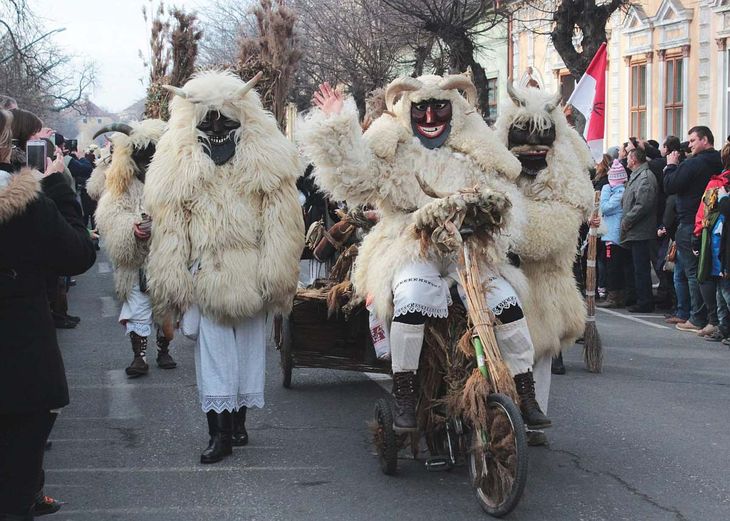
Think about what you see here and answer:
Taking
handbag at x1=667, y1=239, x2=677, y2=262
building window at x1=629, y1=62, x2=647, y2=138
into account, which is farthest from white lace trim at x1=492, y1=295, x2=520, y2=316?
building window at x1=629, y1=62, x2=647, y2=138

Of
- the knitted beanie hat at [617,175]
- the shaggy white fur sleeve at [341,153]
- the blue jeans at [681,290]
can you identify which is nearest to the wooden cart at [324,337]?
the shaggy white fur sleeve at [341,153]

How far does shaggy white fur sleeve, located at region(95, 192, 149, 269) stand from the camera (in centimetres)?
795

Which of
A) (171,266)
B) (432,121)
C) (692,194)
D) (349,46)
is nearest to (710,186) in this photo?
(692,194)

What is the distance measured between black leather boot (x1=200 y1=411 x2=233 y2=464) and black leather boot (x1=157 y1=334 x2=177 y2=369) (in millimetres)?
3142

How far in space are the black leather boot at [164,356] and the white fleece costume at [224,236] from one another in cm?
313

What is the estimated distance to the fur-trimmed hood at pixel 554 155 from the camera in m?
6.15

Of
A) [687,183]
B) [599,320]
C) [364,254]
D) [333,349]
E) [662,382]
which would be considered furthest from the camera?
[599,320]

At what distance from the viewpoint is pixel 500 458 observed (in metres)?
4.79

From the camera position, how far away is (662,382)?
848 centimetres

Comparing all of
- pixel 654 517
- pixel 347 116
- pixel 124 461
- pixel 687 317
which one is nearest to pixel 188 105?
pixel 347 116

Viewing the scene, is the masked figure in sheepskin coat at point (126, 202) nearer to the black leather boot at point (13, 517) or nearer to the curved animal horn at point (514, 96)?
the curved animal horn at point (514, 96)

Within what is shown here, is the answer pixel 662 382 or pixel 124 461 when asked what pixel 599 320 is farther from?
pixel 124 461

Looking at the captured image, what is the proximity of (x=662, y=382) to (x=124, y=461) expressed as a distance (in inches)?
180

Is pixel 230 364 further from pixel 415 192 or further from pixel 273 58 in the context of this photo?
pixel 273 58
